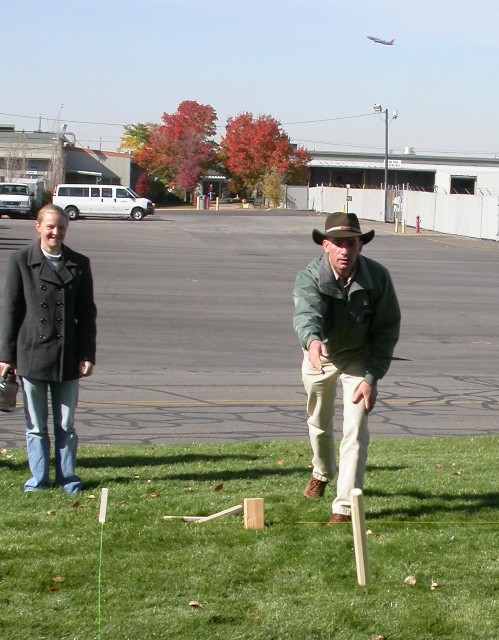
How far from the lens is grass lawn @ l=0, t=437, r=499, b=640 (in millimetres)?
4648

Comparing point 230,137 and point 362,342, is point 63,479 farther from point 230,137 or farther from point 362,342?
point 230,137

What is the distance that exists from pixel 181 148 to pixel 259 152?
725cm

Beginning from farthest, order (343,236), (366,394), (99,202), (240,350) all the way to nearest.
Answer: (99,202) < (240,350) < (366,394) < (343,236)

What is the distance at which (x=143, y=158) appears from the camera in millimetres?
99250

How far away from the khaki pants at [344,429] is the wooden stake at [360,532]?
5.02 ft

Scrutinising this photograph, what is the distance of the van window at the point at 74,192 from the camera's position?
58.9 metres

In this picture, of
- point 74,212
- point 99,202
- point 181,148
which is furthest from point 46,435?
point 181,148

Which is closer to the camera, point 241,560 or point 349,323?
point 241,560

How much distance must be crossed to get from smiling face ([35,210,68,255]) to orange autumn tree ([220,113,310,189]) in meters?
90.5

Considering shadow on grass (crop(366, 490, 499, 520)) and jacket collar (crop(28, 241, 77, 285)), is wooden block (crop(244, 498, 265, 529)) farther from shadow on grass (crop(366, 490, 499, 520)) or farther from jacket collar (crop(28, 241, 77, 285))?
jacket collar (crop(28, 241, 77, 285))

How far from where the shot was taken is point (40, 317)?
705 cm

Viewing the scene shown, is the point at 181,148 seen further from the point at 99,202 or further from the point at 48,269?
the point at 48,269

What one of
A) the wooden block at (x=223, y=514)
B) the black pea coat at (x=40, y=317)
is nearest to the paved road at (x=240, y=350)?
the black pea coat at (x=40, y=317)

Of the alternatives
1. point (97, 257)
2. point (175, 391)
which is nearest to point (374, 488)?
point (175, 391)
